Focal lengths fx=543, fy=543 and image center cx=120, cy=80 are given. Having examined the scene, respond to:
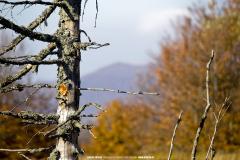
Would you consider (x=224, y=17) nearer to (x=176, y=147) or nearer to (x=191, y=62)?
(x=191, y=62)

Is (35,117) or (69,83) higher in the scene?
(69,83)

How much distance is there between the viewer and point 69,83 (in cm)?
427

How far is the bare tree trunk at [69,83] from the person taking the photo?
13.7 feet

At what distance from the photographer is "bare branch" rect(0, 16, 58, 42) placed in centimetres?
381

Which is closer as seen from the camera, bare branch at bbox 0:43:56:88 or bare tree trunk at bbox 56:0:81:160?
bare tree trunk at bbox 56:0:81:160

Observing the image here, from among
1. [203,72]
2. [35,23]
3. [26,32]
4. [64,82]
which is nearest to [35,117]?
[64,82]

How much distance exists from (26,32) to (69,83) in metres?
0.54

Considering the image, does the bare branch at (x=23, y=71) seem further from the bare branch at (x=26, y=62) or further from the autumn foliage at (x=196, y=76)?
the autumn foliage at (x=196, y=76)

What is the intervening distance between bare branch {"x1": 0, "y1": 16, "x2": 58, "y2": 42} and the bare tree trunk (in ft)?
0.42

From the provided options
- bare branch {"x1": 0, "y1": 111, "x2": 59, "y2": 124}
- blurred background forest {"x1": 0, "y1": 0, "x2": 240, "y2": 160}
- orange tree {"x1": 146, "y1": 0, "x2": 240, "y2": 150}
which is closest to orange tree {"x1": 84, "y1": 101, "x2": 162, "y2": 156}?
blurred background forest {"x1": 0, "y1": 0, "x2": 240, "y2": 160}

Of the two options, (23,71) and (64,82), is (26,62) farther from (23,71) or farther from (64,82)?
(23,71)

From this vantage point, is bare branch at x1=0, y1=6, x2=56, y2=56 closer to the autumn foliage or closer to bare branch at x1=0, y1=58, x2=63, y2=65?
bare branch at x1=0, y1=58, x2=63, y2=65

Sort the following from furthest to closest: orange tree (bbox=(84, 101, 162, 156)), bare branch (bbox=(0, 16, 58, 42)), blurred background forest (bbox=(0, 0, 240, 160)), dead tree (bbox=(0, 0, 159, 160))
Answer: orange tree (bbox=(84, 101, 162, 156))
blurred background forest (bbox=(0, 0, 240, 160))
dead tree (bbox=(0, 0, 159, 160))
bare branch (bbox=(0, 16, 58, 42))

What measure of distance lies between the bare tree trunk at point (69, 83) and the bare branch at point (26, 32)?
13 centimetres
